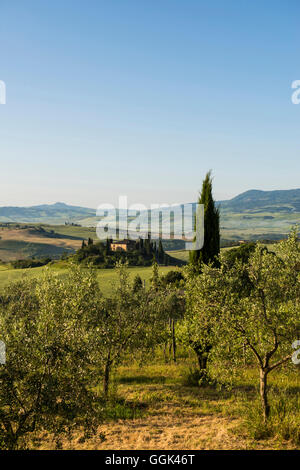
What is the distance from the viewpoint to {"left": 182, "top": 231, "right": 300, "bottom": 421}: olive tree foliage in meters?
14.5

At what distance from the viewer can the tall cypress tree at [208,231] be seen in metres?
31.2

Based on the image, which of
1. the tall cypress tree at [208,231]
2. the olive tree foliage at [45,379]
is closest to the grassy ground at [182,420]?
the olive tree foliage at [45,379]

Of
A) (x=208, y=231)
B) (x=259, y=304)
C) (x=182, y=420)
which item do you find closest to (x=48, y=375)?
(x=259, y=304)

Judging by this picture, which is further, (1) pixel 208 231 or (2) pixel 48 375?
(1) pixel 208 231

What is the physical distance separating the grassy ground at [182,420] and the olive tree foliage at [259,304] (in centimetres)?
183

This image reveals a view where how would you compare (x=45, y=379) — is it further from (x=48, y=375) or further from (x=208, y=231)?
(x=208, y=231)

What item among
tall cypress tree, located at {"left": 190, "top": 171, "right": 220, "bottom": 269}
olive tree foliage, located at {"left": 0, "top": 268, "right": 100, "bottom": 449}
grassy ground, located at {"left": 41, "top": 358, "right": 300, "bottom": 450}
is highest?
tall cypress tree, located at {"left": 190, "top": 171, "right": 220, "bottom": 269}

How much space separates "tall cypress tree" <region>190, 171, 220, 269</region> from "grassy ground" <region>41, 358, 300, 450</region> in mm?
10282

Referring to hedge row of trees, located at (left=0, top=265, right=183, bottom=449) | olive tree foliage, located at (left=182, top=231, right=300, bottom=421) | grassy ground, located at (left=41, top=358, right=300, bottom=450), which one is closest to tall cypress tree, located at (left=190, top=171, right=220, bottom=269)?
grassy ground, located at (left=41, top=358, right=300, bottom=450)

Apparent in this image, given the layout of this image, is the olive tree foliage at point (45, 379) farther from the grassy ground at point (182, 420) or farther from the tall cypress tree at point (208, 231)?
the tall cypress tree at point (208, 231)

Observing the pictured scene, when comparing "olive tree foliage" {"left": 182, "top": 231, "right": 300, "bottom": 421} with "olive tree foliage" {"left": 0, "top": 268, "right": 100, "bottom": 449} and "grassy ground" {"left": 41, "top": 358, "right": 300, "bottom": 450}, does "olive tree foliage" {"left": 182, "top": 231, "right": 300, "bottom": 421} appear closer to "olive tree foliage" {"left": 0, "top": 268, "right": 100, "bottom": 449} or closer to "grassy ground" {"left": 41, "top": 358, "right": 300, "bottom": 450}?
"grassy ground" {"left": 41, "top": 358, "right": 300, "bottom": 450}

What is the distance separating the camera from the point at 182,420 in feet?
60.7

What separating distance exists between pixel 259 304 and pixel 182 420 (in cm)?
862
